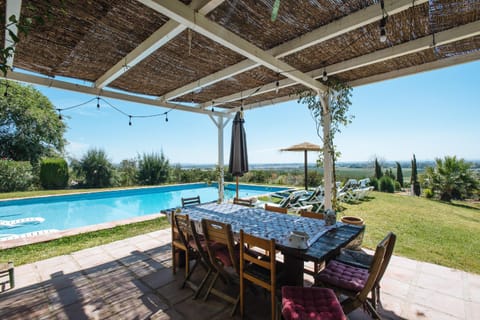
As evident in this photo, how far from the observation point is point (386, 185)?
10.5 meters

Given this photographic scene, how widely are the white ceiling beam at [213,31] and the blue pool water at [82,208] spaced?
6.41 metres

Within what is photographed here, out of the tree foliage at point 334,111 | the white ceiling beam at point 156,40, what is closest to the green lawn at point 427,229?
the tree foliage at point 334,111

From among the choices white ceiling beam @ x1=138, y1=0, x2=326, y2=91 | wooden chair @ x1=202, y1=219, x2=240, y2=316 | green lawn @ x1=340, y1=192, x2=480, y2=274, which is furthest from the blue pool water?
white ceiling beam @ x1=138, y1=0, x2=326, y2=91

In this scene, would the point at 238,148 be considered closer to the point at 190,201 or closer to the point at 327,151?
the point at 190,201

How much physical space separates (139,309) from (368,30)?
165 inches

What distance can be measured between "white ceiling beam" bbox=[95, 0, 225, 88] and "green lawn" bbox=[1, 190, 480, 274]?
311 cm

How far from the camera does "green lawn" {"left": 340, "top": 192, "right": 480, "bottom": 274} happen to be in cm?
332

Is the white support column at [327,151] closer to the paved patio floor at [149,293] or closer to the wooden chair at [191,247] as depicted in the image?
the paved patio floor at [149,293]

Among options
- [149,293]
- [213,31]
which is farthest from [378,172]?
[149,293]

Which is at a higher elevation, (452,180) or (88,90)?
(88,90)

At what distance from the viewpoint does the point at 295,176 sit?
12.5 metres

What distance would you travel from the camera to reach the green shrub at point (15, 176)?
9922 mm

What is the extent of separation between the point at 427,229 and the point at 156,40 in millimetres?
6105

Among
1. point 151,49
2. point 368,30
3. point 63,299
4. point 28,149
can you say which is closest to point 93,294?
point 63,299
